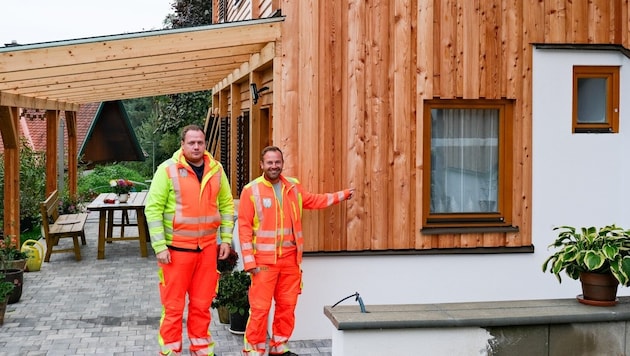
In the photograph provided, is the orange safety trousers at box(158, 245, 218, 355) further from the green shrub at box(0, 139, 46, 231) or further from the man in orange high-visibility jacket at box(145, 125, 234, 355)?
the green shrub at box(0, 139, 46, 231)

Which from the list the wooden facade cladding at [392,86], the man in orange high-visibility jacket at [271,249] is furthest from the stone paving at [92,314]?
the wooden facade cladding at [392,86]

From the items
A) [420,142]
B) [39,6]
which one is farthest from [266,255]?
[39,6]

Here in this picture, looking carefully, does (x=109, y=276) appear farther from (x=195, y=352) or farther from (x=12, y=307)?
(x=195, y=352)

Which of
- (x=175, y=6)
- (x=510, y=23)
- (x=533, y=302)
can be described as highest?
(x=175, y=6)

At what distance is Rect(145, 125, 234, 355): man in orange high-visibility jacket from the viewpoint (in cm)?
684

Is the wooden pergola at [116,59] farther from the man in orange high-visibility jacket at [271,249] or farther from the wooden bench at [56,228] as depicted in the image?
the man in orange high-visibility jacket at [271,249]

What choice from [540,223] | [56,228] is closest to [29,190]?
[56,228]

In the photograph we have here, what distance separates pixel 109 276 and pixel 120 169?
18705 mm

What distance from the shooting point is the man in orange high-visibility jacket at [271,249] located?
7.14 meters

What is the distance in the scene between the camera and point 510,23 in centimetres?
832

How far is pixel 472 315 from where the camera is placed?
573 centimetres

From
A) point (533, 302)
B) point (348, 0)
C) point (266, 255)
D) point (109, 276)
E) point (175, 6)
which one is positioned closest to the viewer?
point (533, 302)

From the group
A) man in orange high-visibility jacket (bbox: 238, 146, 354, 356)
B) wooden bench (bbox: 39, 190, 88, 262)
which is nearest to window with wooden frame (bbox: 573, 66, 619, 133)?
man in orange high-visibility jacket (bbox: 238, 146, 354, 356)

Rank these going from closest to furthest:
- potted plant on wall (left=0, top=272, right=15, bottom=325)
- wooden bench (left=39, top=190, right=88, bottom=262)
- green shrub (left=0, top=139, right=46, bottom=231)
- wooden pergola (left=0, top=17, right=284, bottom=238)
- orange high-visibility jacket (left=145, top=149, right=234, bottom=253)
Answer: orange high-visibility jacket (left=145, top=149, right=234, bottom=253), wooden pergola (left=0, top=17, right=284, bottom=238), potted plant on wall (left=0, top=272, right=15, bottom=325), wooden bench (left=39, top=190, right=88, bottom=262), green shrub (left=0, top=139, right=46, bottom=231)
